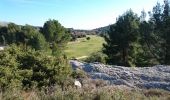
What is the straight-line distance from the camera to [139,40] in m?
49.3

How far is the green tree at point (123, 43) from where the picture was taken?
47.2 metres

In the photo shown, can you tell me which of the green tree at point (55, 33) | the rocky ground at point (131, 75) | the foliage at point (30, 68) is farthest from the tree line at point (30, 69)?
the green tree at point (55, 33)

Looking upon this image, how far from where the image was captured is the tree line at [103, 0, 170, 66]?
4741 cm

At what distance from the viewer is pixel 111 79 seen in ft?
55.8

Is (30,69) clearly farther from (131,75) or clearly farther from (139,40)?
(139,40)

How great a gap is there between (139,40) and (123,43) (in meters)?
3.32

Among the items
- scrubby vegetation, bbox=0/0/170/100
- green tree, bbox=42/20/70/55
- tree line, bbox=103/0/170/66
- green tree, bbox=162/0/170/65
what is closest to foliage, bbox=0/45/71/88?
scrubby vegetation, bbox=0/0/170/100

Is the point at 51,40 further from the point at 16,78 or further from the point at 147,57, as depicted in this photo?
the point at 16,78

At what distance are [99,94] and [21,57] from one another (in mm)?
9163

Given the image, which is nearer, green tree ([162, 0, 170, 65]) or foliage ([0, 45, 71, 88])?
foliage ([0, 45, 71, 88])

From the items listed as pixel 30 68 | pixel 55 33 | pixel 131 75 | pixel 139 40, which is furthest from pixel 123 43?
pixel 55 33

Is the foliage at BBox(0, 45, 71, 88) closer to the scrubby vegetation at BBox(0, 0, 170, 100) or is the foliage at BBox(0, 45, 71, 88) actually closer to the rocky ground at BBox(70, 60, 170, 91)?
the scrubby vegetation at BBox(0, 0, 170, 100)

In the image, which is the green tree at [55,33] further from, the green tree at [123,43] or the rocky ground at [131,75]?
the rocky ground at [131,75]

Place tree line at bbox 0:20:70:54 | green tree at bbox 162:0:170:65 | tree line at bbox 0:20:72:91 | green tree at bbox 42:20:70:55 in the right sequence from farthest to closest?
green tree at bbox 42:20:70:55 → tree line at bbox 0:20:70:54 → green tree at bbox 162:0:170:65 → tree line at bbox 0:20:72:91
